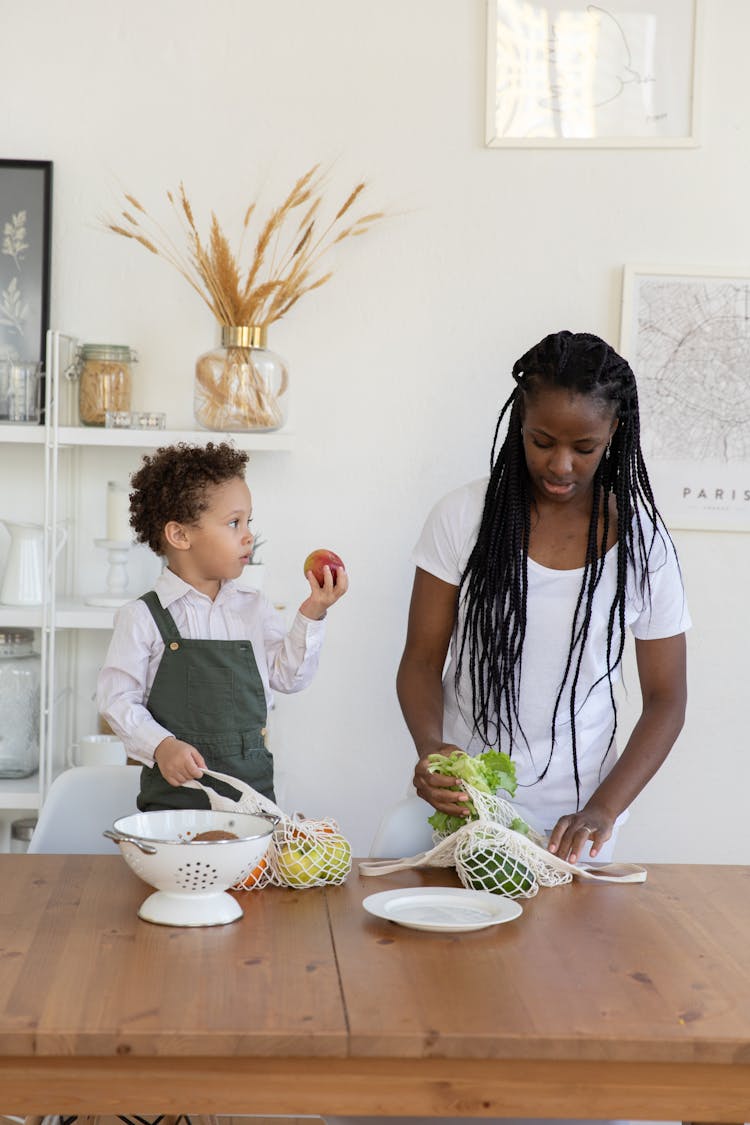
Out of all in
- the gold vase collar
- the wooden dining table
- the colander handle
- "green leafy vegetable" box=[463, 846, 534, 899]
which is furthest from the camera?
the gold vase collar

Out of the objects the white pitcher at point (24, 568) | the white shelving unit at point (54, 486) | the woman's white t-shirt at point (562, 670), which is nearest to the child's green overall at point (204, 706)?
the woman's white t-shirt at point (562, 670)

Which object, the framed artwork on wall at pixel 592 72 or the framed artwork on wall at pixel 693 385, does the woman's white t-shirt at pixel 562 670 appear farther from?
the framed artwork on wall at pixel 592 72

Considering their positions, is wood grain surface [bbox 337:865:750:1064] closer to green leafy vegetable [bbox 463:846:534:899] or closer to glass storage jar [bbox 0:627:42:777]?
green leafy vegetable [bbox 463:846:534:899]

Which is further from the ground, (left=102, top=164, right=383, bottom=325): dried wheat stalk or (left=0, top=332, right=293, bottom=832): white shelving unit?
(left=102, top=164, right=383, bottom=325): dried wheat stalk

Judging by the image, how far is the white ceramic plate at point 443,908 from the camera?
157 cm

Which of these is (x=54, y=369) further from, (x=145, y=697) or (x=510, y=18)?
(x=510, y=18)

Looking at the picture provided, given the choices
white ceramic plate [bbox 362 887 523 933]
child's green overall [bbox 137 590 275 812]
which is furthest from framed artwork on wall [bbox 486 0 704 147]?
white ceramic plate [bbox 362 887 523 933]

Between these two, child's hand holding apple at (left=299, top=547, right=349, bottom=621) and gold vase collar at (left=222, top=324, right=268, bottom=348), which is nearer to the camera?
child's hand holding apple at (left=299, top=547, right=349, bottom=621)

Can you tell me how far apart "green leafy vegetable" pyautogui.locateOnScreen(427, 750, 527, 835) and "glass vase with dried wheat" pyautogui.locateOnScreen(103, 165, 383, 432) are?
1.14m

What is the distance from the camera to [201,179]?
9.43ft

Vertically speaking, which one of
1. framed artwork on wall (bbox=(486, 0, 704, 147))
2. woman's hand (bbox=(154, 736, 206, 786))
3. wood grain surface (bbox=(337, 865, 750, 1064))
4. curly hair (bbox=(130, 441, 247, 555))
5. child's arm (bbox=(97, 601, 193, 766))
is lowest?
wood grain surface (bbox=(337, 865, 750, 1064))

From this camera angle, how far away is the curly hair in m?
2.13

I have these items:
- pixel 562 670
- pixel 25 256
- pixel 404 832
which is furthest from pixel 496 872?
pixel 25 256

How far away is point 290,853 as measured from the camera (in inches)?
67.7
